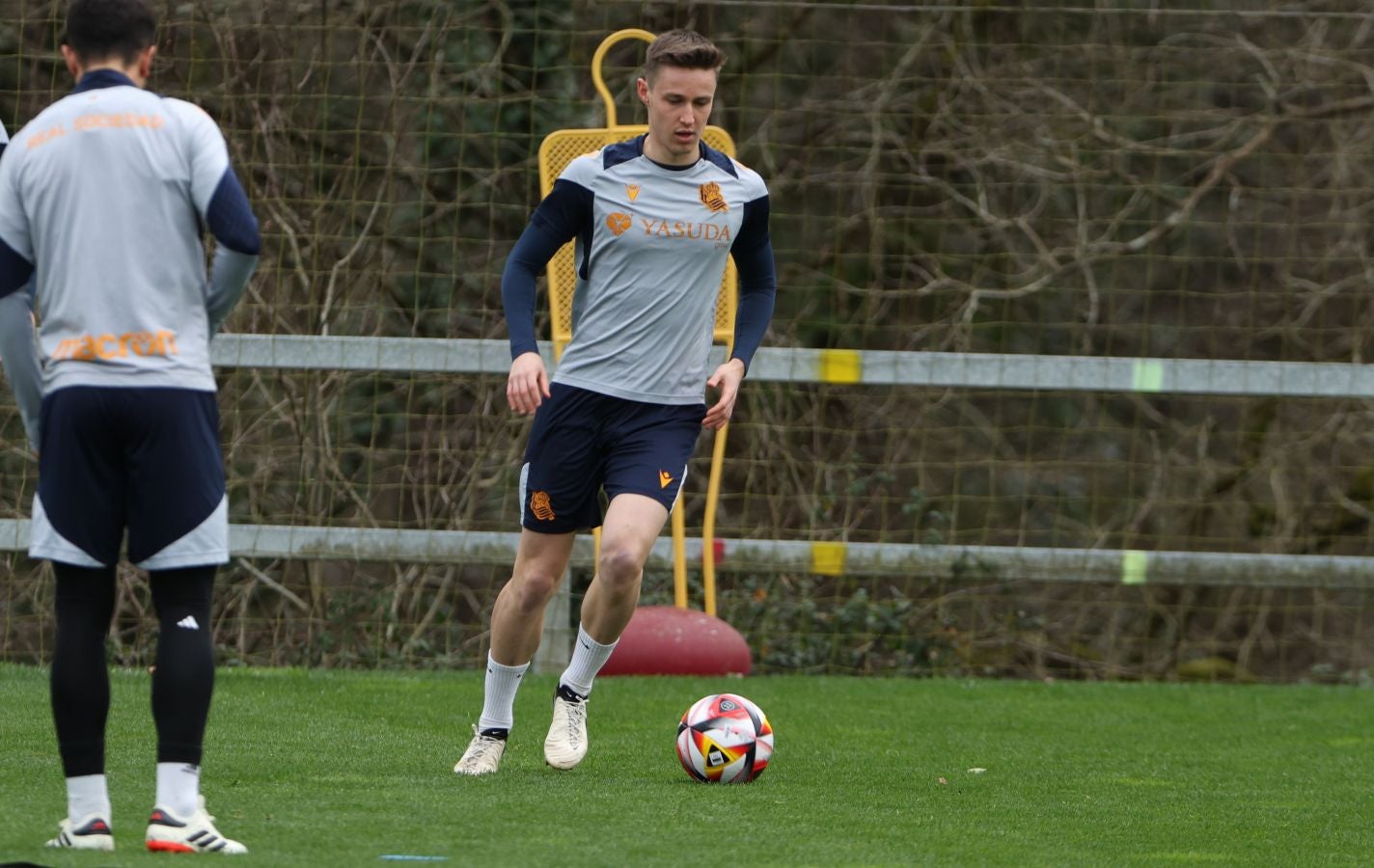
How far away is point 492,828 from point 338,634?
4689 mm

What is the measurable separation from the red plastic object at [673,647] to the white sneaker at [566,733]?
7.13 feet

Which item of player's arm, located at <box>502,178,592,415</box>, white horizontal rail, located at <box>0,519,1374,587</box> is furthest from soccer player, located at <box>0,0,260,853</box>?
white horizontal rail, located at <box>0,519,1374,587</box>

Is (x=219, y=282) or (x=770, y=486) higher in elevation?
(x=219, y=282)

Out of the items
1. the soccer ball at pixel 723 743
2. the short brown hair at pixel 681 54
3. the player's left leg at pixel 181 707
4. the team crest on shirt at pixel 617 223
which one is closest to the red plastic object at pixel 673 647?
the soccer ball at pixel 723 743

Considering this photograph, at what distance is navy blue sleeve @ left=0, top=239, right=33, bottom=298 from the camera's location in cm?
350

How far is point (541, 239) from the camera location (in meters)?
4.91

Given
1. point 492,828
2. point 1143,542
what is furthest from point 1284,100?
point 492,828

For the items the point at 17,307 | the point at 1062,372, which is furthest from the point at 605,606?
the point at 1062,372

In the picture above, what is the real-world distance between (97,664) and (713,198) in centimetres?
205

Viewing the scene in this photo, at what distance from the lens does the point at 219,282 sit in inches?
141

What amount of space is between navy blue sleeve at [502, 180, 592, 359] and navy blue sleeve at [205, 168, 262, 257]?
1389 mm

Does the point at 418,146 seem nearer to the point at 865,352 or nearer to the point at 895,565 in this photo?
the point at 865,352

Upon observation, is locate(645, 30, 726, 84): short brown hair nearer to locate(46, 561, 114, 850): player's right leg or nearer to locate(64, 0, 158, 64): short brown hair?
locate(64, 0, 158, 64): short brown hair

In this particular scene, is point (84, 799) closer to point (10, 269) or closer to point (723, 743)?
point (10, 269)
